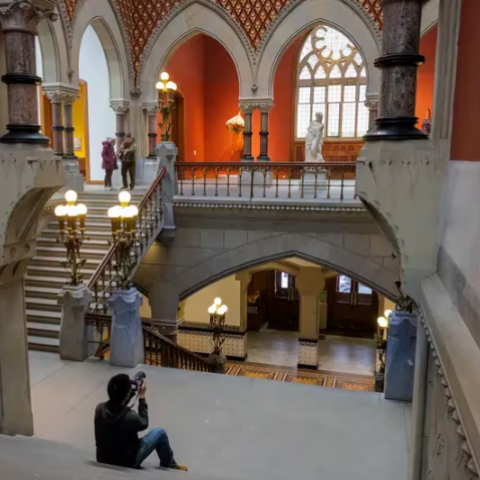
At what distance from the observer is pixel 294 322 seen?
1923 centimetres

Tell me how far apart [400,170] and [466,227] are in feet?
2.26

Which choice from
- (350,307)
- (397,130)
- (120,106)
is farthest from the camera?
(350,307)

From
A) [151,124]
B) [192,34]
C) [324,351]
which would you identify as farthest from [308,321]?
[192,34]

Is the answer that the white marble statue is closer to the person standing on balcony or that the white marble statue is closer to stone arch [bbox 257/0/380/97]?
stone arch [bbox 257/0/380/97]

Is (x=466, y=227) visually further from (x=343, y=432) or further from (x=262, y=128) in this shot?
(x=262, y=128)

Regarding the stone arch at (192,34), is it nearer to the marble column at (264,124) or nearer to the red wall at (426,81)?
the marble column at (264,124)

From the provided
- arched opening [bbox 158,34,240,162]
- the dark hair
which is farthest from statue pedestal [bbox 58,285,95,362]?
arched opening [bbox 158,34,240,162]

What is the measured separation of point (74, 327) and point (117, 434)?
4.00 metres

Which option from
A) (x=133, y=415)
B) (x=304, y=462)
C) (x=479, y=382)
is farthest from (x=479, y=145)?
(x=304, y=462)

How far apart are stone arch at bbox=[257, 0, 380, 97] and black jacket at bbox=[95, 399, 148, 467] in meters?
10.8

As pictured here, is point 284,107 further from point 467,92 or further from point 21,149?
point 467,92

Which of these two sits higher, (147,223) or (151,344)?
(147,223)

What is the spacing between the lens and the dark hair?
3.54 meters

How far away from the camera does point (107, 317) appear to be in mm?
7332
